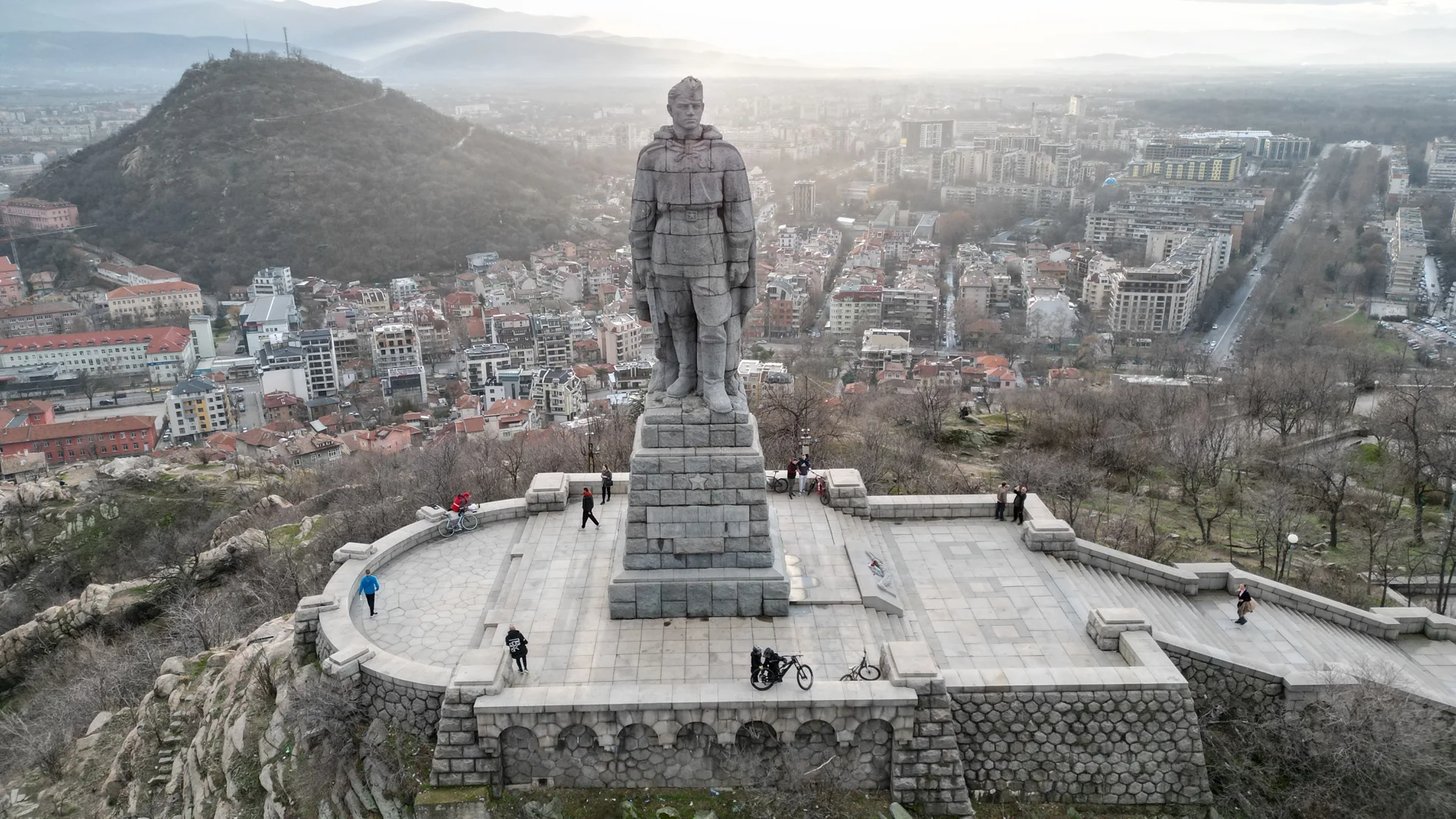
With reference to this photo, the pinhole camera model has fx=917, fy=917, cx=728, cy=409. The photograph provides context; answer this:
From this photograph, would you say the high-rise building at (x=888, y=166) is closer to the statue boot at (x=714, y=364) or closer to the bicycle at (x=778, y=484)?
the bicycle at (x=778, y=484)

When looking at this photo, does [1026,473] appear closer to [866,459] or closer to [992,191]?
[866,459]

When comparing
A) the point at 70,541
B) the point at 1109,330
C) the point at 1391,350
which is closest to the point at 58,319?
the point at 70,541

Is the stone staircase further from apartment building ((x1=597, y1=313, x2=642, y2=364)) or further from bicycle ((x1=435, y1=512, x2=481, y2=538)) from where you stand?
apartment building ((x1=597, y1=313, x2=642, y2=364))

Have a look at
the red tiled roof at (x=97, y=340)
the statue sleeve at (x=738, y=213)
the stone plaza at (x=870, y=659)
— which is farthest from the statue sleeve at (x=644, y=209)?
the red tiled roof at (x=97, y=340)

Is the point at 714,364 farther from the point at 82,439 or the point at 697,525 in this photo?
the point at 82,439

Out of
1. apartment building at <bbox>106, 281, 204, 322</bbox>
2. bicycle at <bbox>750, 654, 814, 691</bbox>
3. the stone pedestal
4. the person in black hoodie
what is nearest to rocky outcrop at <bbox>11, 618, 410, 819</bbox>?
the person in black hoodie
